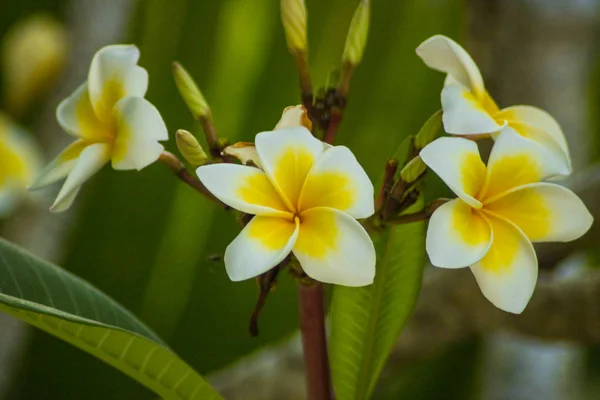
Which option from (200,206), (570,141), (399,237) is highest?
(399,237)

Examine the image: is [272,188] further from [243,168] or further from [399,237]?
[399,237]

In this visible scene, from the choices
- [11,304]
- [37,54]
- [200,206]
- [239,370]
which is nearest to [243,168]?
[11,304]

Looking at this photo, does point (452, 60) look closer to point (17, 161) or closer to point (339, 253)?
point (339, 253)

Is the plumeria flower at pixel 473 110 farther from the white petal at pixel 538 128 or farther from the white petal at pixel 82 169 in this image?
the white petal at pixel 82 169

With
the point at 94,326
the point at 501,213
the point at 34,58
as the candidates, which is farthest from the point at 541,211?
the point at 34,58

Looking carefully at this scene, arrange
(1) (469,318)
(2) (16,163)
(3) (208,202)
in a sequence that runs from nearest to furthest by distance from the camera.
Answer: (1) (469,318) < (2) (16,163) < (3) (208,202)

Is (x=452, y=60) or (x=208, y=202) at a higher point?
(x=452, y=60)

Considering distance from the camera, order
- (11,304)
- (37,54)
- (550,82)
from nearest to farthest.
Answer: (11,304) → (550,82) → (37,54)

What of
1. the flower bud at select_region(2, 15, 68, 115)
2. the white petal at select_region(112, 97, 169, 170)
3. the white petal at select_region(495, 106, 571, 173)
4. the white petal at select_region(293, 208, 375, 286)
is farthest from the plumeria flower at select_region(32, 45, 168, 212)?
the flower bud at select_region(2, 15, 68, 115)
